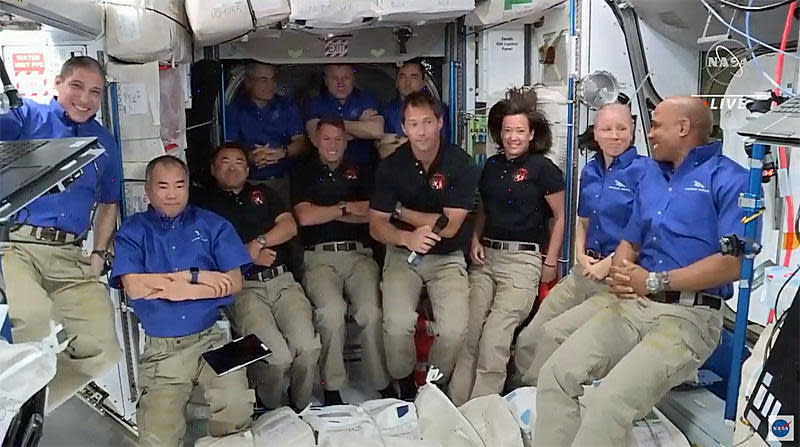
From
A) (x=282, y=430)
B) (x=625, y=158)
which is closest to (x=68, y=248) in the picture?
(x=282, y=430)

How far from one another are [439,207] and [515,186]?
0.49m

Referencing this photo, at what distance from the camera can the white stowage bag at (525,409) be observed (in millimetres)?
3496

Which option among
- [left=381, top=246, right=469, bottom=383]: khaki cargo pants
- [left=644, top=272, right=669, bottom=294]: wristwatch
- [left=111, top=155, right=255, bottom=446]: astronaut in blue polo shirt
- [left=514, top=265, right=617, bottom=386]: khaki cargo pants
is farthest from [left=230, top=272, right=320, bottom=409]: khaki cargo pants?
[left=644, top=272, right=669, bottom=294]: wristwatch

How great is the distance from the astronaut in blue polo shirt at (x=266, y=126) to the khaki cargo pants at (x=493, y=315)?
171 cm

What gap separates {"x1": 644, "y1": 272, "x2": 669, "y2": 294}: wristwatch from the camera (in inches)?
123

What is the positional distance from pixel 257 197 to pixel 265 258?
1.30 feet

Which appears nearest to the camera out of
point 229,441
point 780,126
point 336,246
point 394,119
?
point 780,126

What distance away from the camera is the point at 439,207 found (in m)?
4.25

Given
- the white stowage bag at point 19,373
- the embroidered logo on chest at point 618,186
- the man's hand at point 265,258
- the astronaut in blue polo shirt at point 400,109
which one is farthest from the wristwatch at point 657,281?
the white stowage bag at point 19,373

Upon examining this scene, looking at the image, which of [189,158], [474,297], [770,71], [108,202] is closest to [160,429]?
[108,202]

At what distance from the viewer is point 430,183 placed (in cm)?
422

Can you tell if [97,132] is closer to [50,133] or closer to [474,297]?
[50,133]

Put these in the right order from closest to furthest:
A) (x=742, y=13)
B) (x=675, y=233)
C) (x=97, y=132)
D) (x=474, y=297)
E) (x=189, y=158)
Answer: (x=675, y=233) < (x=742, y=13) < (x=97, y=132) < (x=474, y=297) < (x=189, y=158)

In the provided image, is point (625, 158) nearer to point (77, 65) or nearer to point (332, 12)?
point (332, 12)
